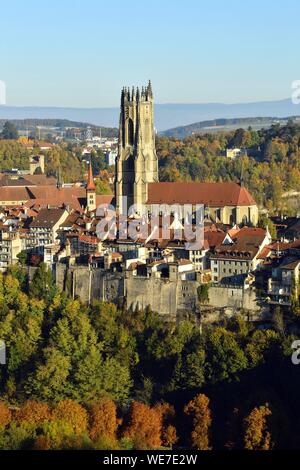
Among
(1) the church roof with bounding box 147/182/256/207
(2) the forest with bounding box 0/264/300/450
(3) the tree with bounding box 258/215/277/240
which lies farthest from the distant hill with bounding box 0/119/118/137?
(2) the forest with bounding box 0/264/300/450

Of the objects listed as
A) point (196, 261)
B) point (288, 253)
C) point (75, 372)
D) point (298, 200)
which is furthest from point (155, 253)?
point (298, 200)

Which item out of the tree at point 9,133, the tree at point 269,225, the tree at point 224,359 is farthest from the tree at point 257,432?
the tree at point 9,133

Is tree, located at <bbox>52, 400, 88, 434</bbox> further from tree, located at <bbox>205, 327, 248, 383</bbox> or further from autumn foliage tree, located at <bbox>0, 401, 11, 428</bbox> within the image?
tree, located at <bbox>205, 327, 248, 383</bbox>

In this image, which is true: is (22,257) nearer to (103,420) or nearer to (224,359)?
(224,359)

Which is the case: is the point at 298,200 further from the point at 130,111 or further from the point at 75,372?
the point at 75,372

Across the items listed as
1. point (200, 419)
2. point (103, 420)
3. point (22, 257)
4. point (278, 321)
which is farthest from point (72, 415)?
point (22, 257)
